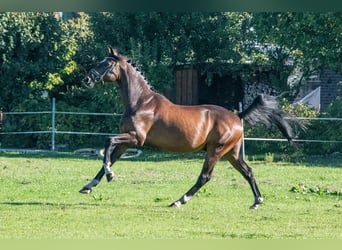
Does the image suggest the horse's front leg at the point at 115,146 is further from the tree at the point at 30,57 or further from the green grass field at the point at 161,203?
the tree at the point at 30,57

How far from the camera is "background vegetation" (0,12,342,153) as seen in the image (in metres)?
21.8

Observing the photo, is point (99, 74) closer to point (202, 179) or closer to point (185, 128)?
point (185, 128)

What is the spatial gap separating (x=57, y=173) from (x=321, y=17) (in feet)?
23.7

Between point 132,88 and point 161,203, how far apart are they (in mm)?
1640

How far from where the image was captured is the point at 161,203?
395 inches

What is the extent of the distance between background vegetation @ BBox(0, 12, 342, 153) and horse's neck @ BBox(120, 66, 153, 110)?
9.65m

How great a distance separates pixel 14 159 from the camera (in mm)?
17766

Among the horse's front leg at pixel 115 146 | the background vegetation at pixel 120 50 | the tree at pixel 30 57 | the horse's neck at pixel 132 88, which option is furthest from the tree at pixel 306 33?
the horse's front leg at pixel 115 146

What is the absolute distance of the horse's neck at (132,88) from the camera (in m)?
9.85

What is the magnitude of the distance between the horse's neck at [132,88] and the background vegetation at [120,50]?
9.65 meters

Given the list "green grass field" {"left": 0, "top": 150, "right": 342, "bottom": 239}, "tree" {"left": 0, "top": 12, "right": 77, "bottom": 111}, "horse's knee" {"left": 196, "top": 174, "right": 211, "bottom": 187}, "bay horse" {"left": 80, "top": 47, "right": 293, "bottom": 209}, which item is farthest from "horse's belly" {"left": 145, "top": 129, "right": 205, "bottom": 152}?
"tree" {"left": 0, "top": 12, "right": 77, "bottom": 111}

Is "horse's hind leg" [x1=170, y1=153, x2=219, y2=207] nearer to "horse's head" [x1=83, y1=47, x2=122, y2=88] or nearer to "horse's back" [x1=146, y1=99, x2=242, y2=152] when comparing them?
"horse's back" [x1=146, y1=99, x2=242, y2=152]

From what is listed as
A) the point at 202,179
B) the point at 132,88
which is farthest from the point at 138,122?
Result: the point at 202,179

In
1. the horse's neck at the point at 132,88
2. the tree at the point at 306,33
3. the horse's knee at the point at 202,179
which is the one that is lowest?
the horse's knee at the point at 202,179
